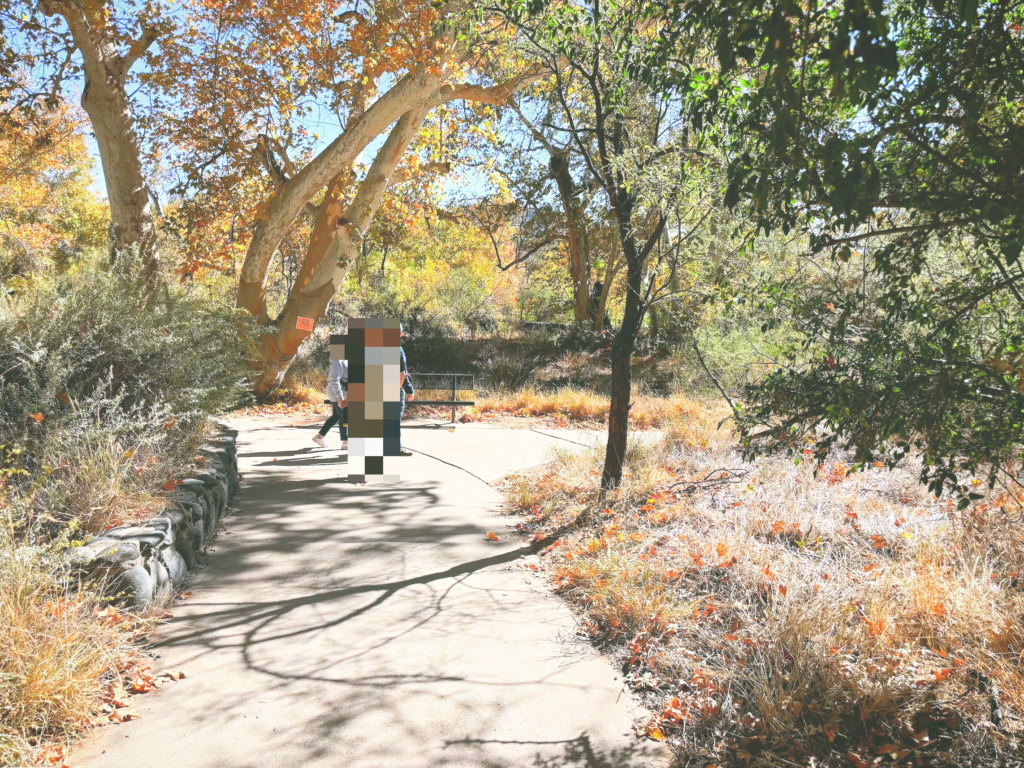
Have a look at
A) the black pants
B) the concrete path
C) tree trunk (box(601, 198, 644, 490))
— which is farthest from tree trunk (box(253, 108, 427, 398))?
the concrete path

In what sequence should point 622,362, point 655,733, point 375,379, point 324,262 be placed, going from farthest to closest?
point 324,262 → point 375,379 → point 622,362 → point 655,733

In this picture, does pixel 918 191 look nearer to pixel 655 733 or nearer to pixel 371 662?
pixel 655 733

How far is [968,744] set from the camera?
283cm

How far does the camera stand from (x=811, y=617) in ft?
11.9

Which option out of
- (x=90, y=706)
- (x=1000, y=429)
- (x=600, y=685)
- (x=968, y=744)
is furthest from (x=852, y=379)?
(x=90, y=706)

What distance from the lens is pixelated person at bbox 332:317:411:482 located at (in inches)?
299

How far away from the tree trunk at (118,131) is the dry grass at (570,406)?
713cm

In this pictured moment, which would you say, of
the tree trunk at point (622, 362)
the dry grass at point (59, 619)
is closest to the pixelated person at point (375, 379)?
the tree trunk at point (622, 362)

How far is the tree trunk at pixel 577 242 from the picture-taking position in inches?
810

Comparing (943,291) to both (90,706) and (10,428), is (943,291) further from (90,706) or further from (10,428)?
(10,428)

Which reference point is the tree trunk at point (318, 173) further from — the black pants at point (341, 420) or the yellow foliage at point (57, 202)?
the yellow foliage at point (57, 202)

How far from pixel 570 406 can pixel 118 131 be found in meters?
10.1

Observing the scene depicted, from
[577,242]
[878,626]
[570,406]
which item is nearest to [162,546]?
[878,626]

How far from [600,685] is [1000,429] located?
2443 mm
